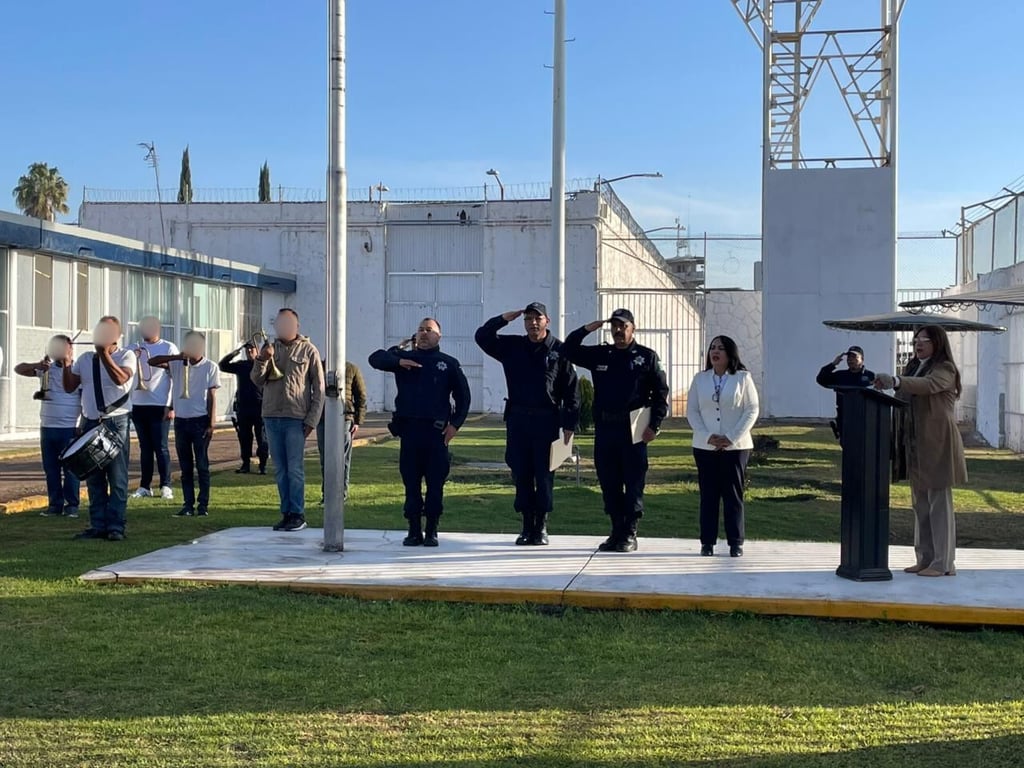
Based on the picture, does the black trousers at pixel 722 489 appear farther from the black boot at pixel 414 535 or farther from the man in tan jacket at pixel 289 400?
the man in tan jacket at pixel 289 400

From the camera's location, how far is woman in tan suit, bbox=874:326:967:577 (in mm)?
7715

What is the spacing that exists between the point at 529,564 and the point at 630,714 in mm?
3229

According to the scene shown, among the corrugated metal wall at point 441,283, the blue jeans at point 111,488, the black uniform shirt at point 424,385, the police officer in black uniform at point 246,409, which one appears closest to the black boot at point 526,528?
the black uniform shirt at point 424,385

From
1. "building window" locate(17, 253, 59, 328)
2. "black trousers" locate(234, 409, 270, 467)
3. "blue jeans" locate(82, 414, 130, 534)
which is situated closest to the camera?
"blue jeans" locate(82, 414, 130, 534)

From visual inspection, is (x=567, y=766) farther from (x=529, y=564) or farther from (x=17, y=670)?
(x=529, y=564)

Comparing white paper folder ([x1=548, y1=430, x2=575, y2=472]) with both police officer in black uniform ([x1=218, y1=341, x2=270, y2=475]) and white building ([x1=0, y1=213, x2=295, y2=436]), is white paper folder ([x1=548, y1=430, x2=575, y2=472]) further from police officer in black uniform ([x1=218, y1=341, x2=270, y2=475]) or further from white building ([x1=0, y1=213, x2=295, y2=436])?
white building ([x1=0, y1=213, x2=295, y2=436])

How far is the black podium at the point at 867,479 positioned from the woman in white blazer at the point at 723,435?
39.2 inches

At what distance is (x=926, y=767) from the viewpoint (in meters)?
4.45

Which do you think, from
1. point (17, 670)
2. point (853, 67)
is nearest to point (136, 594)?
point (17, 670)

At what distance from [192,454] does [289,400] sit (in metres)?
2.03

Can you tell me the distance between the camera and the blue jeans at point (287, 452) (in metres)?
9.88

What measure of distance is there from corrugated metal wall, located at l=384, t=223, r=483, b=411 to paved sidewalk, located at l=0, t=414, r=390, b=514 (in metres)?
10.0

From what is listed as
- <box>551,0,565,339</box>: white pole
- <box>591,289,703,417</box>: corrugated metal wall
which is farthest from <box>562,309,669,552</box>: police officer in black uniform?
<box>591,289,703,417</box>: corrugated metal wall

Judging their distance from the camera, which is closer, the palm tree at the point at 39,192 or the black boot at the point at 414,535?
the black boot at the point at 414,535
